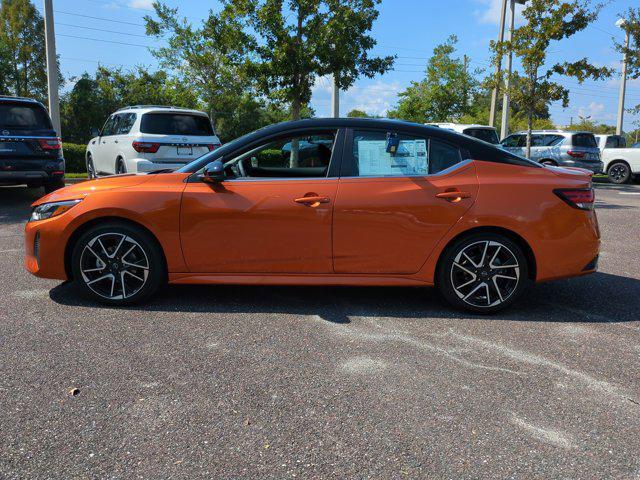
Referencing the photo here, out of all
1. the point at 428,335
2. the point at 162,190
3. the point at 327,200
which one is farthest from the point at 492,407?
the point at 162,190

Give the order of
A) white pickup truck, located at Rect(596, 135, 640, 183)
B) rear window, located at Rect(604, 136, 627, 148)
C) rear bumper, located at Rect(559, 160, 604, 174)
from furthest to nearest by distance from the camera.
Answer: rear window, located at Rect(604, 136, 627, 148) < white pickup truck, located at Rect(596, 135, 640, 183) < rear bumper, located at Rect(559, 160, 604, 174)

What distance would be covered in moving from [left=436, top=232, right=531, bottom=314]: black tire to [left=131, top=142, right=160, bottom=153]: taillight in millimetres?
7445

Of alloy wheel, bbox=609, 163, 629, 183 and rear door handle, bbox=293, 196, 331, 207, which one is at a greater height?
rear door handle, bbox=293, 196, 331, 207

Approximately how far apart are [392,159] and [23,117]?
308 inches

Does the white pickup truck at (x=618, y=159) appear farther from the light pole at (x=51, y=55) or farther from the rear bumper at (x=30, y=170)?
the rear bumper at (x=30, y=170)

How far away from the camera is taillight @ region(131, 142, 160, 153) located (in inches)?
416

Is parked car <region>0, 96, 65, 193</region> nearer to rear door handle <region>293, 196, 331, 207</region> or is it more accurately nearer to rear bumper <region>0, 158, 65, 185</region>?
rear bumper <region>0, 158, 65, 185</region>

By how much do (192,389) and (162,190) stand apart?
1.93 metres

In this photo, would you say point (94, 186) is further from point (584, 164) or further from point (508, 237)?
point (584, 164)

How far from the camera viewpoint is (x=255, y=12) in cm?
1525

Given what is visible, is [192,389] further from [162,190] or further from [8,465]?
[162,190]

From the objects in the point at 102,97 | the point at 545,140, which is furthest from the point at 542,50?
the point at 102,97

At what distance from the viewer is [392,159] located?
4.65 meters

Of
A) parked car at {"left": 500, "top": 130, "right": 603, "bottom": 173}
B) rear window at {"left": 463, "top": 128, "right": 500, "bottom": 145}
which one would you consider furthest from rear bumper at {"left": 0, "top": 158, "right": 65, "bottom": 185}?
parked car at {"left": 500, "top": 130, "right": 603, "bottom": 173}
